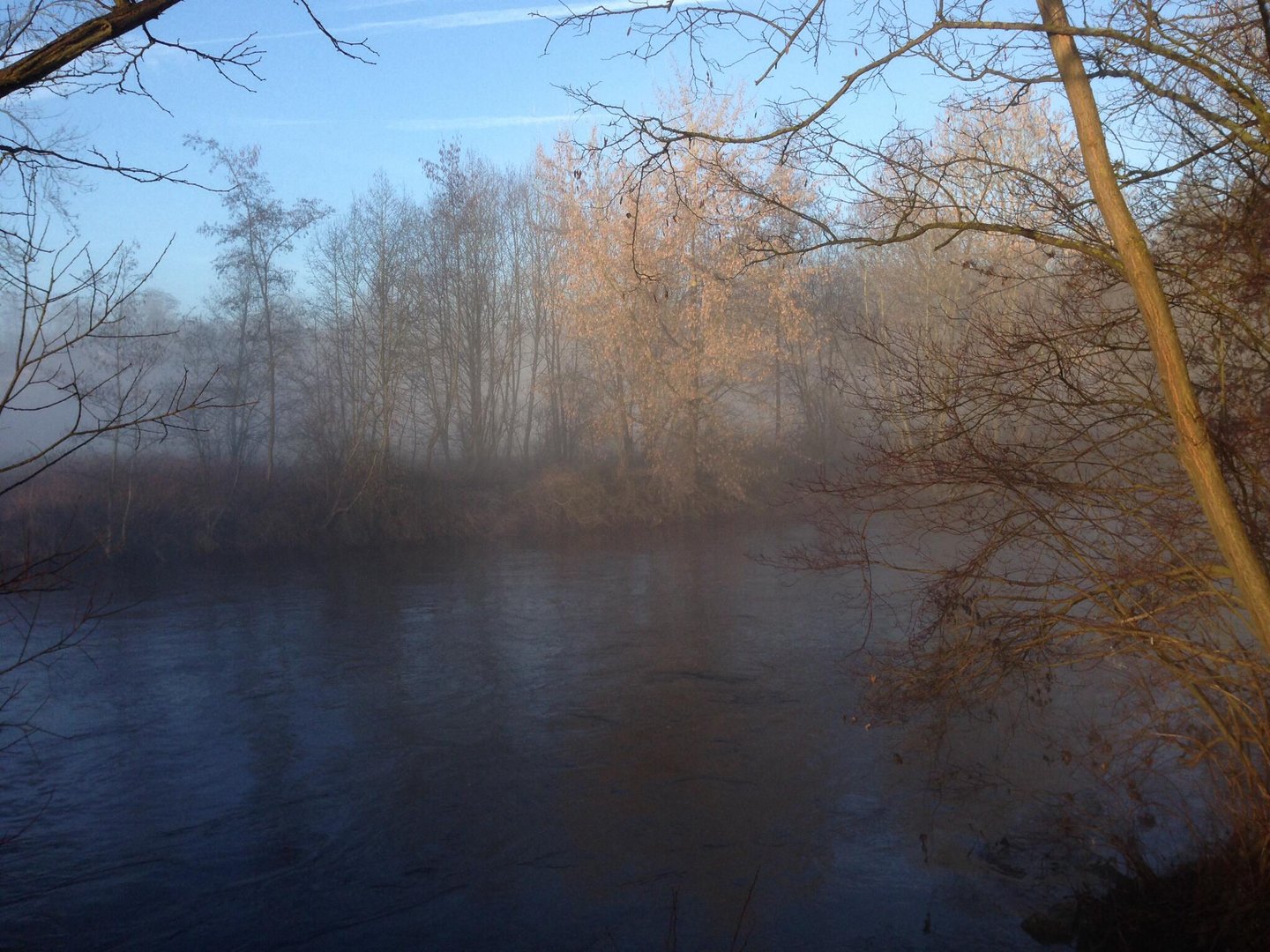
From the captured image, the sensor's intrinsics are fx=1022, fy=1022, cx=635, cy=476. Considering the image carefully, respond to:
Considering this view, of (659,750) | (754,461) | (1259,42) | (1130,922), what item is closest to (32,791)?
(659,750)

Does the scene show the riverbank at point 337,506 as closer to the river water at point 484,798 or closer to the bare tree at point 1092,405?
the river water at point 484,798

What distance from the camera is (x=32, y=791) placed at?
1005 centimetres

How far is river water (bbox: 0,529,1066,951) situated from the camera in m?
7.42

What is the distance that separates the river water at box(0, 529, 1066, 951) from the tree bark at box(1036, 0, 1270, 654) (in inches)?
116

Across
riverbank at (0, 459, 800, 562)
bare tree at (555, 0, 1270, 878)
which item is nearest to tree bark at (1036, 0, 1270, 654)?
bare tree at (555, 0, 1270, 878)

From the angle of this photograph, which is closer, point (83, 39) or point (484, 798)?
point (83, 39)

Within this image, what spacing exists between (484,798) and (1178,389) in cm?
732

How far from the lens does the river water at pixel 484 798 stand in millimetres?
7418

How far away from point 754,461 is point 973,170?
2488cm

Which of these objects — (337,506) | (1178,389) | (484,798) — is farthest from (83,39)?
(337,506)

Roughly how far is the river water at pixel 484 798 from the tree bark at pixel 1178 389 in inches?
116

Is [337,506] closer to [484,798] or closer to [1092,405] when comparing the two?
[484,798]

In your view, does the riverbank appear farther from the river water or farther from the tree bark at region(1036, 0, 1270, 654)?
the tree bark at region(1036, 0, 1270, 654)

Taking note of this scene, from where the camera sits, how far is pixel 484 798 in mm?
9617
